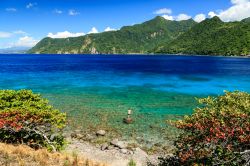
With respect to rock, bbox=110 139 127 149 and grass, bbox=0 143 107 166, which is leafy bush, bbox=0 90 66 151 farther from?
rock, bbox=110 139 127 149

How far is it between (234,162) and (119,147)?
19.3 metres

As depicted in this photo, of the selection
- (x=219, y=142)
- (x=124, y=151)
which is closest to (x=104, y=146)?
(x=124, y=151)

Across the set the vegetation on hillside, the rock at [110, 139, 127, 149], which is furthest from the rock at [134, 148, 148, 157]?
the vegetation on hillside

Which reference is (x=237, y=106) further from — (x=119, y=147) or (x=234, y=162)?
(x=119, y=147)

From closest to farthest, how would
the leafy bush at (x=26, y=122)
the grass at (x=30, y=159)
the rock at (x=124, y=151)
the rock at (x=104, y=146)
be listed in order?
the grass at (x=30, y=159) < the leafy bush at (x=26, y=122) < the rock at (x=124, y=151) < the rock at (x=104, y=146)

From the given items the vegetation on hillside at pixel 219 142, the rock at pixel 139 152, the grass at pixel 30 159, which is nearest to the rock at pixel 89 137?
the rock at pixel 139 152

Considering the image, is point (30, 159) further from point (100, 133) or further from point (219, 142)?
point (100, 133)

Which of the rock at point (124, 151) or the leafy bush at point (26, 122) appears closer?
the leafy bush at point (26, 122)

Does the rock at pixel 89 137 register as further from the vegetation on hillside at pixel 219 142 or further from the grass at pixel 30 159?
the vegetation on hillside at pixel 219 142

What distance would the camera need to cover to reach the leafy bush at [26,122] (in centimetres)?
2262

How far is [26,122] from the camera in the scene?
22.7 metres

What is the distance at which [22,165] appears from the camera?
18.0 metres

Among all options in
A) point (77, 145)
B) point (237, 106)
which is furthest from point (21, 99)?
point (237, 106)

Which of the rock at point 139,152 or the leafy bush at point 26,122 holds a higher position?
the leafy bush at point 26,122
